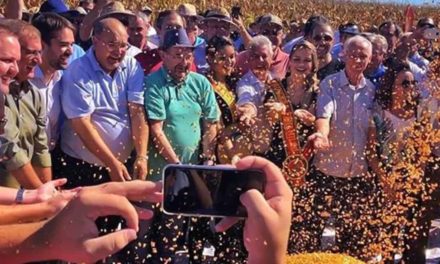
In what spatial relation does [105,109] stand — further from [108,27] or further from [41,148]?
[41,148]

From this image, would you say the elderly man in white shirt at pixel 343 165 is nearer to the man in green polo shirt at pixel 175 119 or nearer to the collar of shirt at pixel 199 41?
the man in green polo shirt at pixel 175 119

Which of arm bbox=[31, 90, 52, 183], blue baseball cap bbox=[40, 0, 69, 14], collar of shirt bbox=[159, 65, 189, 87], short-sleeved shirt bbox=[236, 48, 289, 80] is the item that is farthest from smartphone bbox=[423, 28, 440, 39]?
arm bbox=[31, 90, 52, 183]

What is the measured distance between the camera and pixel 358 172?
6.32 meters

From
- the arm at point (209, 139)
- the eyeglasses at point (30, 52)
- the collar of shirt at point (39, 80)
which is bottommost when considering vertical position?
the arm at point (209, 139)

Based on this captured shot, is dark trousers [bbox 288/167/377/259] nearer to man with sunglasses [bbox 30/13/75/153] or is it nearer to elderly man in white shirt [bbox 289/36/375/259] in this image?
elderly man in white shirt [bbox 289/36/375/259]

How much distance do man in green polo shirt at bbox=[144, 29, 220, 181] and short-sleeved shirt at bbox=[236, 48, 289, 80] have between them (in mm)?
860

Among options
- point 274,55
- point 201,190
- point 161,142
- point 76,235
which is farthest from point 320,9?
point 76,235

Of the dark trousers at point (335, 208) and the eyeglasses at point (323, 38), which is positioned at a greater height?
the eyeglasses at point (323, 38)

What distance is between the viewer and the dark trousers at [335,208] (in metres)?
6.30

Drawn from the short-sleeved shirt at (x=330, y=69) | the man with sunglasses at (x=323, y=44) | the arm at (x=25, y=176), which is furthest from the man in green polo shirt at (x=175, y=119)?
the man with sunglasses at (x=323, y=44)

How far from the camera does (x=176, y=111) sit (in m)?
5.62

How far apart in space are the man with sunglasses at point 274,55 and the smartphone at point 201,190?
477cm

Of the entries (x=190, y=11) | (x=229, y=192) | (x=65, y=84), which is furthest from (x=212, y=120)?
(x=229, y=192)

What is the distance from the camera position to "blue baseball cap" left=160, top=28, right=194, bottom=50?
5727 millimetres
